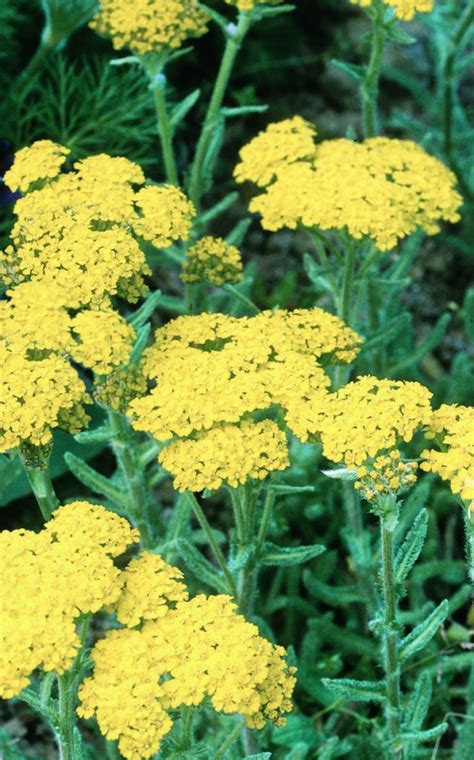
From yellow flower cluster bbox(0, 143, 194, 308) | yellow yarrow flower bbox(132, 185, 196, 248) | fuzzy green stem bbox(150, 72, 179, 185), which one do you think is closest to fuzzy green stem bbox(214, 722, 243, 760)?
yellow flower cluster bbox(0, 143, 194, 308)

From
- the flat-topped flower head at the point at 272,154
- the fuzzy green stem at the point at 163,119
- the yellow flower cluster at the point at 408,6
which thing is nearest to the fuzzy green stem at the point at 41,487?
the flat-topped flower head at the point at 272,154

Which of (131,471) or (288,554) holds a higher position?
(131,471)

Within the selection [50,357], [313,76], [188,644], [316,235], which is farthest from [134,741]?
[313,76]

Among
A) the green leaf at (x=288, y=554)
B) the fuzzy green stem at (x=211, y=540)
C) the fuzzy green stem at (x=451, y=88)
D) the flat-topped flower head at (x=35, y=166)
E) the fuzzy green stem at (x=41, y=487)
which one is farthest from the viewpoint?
the fuzzy green stem at (x=451, y=88)

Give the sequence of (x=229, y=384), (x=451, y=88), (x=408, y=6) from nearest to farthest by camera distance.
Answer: (x=229, y=384)
(x=408, y=6)
(x=451, y=88)

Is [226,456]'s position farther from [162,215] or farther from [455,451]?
[162,215]

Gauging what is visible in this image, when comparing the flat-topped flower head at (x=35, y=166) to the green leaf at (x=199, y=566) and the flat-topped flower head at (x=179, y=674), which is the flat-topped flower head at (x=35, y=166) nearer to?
the green leaf at (x=199, y=566)

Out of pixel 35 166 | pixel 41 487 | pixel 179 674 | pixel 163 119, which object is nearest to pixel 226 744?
pixel 179 674
